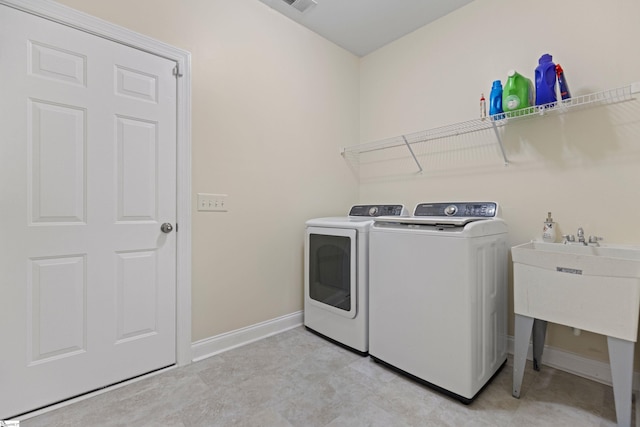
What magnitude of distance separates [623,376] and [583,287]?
386 millimetres

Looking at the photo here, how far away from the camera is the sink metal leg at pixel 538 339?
1733 millimetres

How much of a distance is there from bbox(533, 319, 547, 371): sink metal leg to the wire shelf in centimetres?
108

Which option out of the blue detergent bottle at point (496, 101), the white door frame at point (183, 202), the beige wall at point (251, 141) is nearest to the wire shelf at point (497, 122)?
the blue detergent bottle at point (496, 101)

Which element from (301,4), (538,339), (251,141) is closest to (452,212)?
(538,339)

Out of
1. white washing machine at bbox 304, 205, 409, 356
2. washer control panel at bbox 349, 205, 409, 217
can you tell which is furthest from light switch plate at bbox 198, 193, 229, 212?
washer control panel at bbox 349, 205, 409, 217

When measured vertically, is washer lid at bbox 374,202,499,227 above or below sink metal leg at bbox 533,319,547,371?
above

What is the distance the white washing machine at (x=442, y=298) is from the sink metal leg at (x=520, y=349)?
0.12 meters

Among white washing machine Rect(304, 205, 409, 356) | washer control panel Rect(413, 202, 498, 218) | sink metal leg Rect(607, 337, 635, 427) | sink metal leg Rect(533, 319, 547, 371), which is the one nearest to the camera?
sink metal leg Rect(607, 337, 635, 427)

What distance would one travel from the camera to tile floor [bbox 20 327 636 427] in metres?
1.34

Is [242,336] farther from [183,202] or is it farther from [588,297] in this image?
[588,297]

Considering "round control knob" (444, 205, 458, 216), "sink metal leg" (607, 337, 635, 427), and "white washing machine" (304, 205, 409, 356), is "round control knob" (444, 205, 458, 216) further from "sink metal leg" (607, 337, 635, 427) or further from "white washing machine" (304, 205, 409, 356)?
"sink metal leg" (607, 337, 635, 427)

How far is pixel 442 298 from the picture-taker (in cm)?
151

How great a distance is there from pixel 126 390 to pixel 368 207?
80.2 inches

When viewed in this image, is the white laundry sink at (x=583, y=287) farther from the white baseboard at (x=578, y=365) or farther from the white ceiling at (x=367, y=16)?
the white ceiling at (x=367, y=16)
